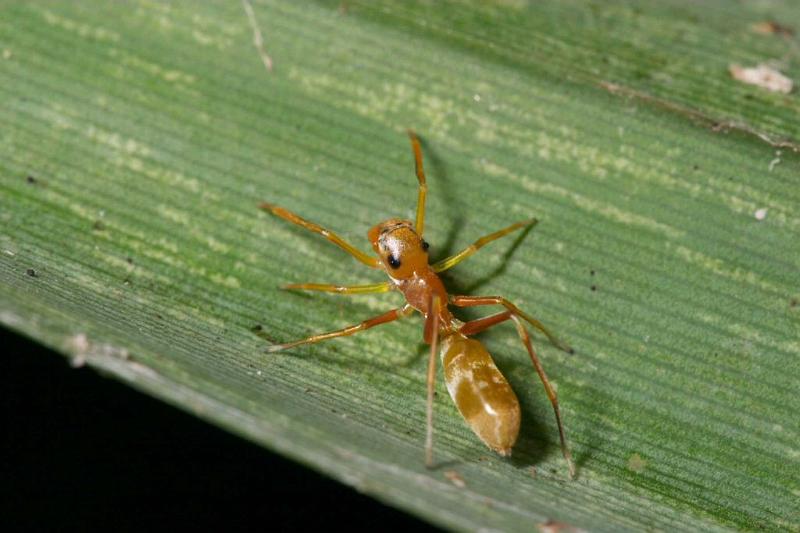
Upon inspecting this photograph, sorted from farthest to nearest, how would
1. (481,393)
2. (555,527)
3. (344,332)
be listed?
(344,332)
(481,393)
(555,527)

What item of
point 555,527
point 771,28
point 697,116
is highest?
point 771,28

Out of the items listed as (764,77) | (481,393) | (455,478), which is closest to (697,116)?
(764,77)

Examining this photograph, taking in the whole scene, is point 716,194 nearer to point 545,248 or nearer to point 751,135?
point 751,135

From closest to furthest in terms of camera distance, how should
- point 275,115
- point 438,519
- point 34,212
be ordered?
point 438,519 < point 34,212 < point 275,115

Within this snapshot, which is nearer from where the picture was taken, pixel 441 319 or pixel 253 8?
pixel 441 319

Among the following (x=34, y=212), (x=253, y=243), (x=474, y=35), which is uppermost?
(x=474, y=35)

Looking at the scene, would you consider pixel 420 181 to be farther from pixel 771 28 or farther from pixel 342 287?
pixel 771 28

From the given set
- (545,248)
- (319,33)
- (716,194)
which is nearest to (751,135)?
(716,194)
